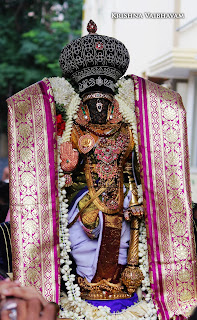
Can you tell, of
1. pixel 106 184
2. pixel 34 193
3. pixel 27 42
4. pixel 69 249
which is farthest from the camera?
pixel 27 42

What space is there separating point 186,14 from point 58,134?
6.03m

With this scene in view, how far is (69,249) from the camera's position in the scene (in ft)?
9.69

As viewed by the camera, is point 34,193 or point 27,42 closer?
point 34,193

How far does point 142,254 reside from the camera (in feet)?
10.1

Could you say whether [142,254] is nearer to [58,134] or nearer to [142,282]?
[142,282]

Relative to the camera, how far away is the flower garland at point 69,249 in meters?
2.89

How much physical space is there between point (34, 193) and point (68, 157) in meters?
0.38

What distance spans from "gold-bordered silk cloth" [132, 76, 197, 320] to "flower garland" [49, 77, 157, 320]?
81 millimetres

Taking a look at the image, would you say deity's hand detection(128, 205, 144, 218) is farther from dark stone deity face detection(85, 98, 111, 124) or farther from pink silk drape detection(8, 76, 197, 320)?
dark stone deity face detection(85, 98, 111, 124)

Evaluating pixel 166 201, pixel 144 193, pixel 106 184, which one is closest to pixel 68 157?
pixel 106 184

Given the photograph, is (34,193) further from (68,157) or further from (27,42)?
(27,42)

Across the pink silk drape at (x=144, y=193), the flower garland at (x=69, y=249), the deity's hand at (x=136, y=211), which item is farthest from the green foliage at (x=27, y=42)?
the deity's hand at (x=136, y=211)

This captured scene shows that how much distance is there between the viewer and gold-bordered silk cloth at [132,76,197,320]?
2977 millimetres

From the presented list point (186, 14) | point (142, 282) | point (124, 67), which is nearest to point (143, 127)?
point (124, 67)
